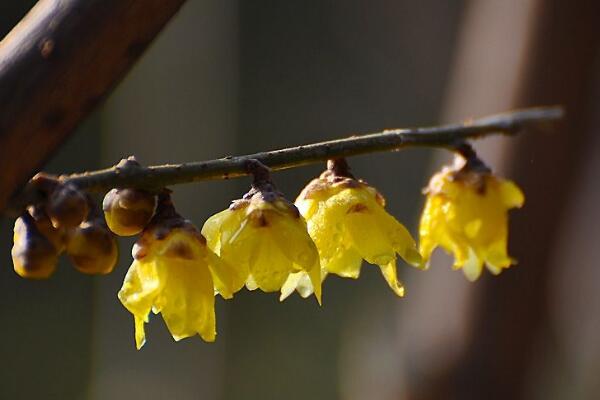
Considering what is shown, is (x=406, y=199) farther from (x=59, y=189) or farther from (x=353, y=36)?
(x=59, y=189)

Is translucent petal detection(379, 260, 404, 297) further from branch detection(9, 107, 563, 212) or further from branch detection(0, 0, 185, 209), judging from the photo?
branch detection(0, 0, 185, 209)

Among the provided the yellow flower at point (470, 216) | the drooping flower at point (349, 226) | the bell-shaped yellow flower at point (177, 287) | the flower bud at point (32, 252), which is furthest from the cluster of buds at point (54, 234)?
the yellow flower at point (470, 216)

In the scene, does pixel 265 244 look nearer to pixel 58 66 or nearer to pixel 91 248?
pixel 91 248

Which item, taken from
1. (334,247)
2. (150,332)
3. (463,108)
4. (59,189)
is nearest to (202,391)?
(150,332)

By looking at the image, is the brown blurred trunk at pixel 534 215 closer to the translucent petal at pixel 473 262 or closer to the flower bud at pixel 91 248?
the translucent petal at pixel 473 262

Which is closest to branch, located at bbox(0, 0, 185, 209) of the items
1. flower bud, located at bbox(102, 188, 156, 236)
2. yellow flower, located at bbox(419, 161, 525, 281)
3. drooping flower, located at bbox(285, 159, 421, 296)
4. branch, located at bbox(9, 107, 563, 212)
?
branch, located at bbox(9, 107, 563, 212)

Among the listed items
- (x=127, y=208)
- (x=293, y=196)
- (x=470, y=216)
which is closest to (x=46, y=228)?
(x=127, y=208)
